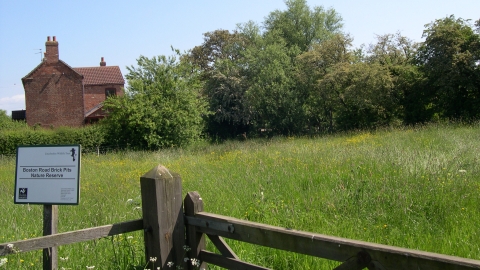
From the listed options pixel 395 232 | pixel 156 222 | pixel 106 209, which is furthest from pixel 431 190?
pixel 106 209

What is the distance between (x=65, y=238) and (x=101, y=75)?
4755cm

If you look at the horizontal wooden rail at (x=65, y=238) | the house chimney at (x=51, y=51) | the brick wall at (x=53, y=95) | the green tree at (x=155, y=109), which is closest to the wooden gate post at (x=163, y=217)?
the horizontal wooden rail at (x=65, y=238)

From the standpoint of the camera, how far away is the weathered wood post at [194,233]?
360 cm

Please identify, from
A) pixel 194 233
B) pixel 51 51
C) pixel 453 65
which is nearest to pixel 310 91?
pixel 453 65

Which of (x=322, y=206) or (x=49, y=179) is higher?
(x=49, y=179)

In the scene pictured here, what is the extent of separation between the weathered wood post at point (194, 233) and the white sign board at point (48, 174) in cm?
92

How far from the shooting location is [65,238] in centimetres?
331

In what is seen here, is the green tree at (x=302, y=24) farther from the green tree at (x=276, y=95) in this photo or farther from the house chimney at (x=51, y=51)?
the house chimney at (x=51, y=51)

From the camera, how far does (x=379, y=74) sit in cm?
2553

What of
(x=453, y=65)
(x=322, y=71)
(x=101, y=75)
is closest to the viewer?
(x=453, y=65)

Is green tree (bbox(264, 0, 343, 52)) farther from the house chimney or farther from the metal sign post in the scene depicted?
the metal sign post

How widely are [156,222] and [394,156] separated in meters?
6.85

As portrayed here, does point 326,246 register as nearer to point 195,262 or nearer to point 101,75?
point 195,262

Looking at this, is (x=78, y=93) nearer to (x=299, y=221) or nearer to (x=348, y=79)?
(x=348, y=79)
